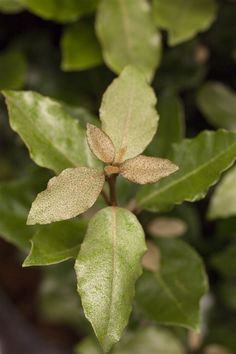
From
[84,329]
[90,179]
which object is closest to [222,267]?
[84,329]

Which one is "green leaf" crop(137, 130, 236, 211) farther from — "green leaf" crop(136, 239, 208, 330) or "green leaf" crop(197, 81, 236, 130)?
"green leaf" crop(197, 81, 236, 130)

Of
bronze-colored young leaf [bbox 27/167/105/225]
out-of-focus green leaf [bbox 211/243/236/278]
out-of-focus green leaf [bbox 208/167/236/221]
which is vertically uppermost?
bronze-colored young leaf [bbox 27/167/105/225]

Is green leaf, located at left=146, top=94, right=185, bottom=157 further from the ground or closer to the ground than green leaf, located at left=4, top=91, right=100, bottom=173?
closer to the ground

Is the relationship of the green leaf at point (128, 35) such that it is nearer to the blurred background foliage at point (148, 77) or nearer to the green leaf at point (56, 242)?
the blurred background foliage at point (148, 77)

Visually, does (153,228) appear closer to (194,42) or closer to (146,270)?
(146,270)

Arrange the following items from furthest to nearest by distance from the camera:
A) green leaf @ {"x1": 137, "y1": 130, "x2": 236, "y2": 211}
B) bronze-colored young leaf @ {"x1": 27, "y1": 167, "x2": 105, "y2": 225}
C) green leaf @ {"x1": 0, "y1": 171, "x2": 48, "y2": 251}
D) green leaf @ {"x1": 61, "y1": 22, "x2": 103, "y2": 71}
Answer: green leaf @ {"x1": 61, "y1": 22, "x2": 103, "y2": 71} → green leaf @ {"x1": 0, "y1": 171, "x2": 48, "y2": 251} → green leaf @ {"x1": 137, "y1": 130, "x2": 236, "y2": 211} → bronze-colored young leaf @ {"x1": 27, "y1": 167, "x2": 105, "y2": 225}

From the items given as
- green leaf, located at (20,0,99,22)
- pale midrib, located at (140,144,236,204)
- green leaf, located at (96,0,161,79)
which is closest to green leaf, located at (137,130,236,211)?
pale midrib, located at (140,144,236,204)

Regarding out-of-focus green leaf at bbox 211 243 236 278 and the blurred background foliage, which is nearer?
the blurred background foliage
